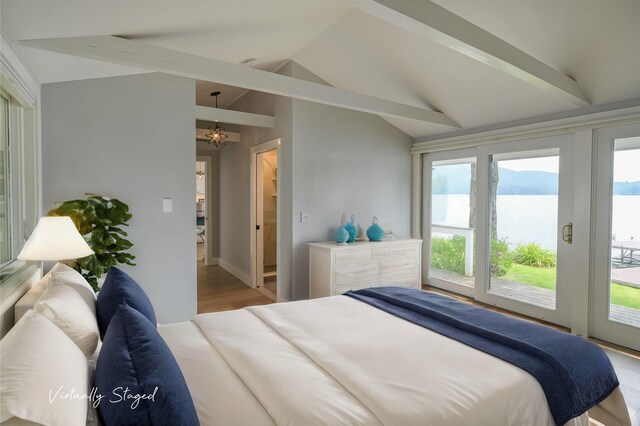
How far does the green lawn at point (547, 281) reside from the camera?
3.25 metres

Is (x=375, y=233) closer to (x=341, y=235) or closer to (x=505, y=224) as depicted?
(x=341, y=235)

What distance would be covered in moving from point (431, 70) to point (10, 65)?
11.0 feet

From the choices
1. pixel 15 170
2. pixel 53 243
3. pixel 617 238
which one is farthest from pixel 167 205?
pixel 617 238

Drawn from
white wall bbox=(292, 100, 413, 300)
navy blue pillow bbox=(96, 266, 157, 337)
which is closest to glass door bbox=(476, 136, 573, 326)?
white wall bbox=(292, 100, 413, 300)

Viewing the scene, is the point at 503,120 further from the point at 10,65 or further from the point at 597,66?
the point at 10,65

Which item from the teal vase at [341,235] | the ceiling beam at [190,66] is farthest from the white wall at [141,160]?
the teal vase at [341,235]

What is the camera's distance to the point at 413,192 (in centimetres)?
536

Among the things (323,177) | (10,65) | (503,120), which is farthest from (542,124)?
(10,65)

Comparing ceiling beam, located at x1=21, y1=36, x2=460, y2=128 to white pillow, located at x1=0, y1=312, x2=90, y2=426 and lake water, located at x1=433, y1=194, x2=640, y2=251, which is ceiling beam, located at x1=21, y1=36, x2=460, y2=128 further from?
lake water, located at x1=433, y1=194, x2=640, y2=251

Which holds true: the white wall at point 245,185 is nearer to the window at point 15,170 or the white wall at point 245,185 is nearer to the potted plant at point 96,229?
the potted plant at point 96,229

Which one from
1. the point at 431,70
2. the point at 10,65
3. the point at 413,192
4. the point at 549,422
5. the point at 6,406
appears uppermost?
the point at 431,70

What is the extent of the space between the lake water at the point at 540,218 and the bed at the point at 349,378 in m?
2.06

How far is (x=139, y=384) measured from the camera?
3.37ft

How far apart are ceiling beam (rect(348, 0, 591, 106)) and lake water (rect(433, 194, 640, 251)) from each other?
47.0 inches
